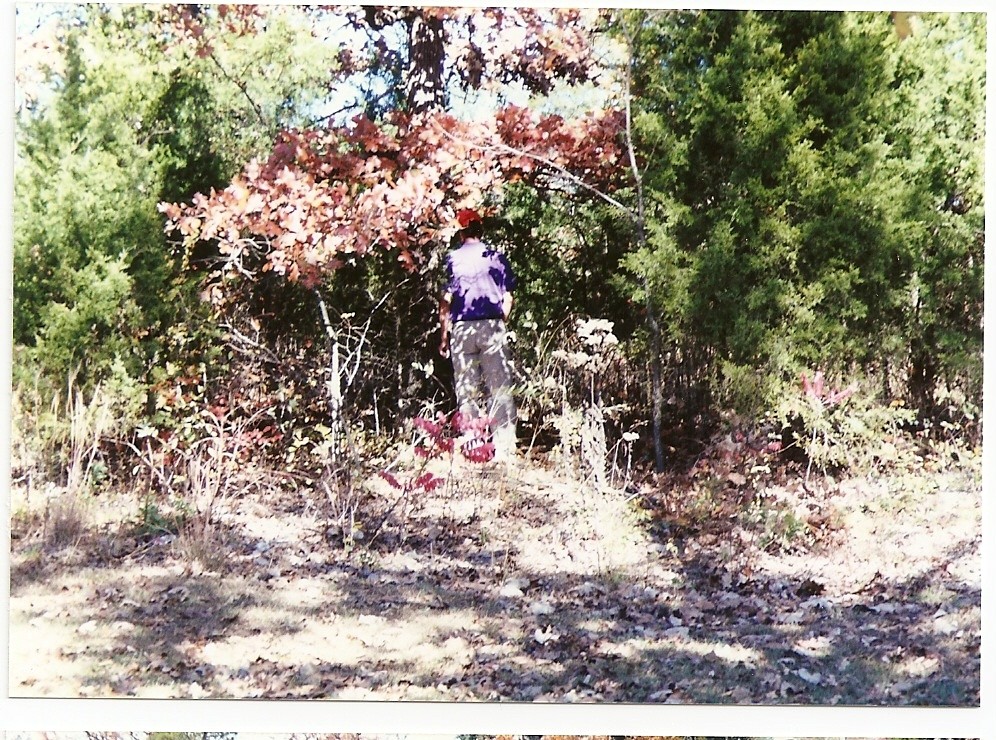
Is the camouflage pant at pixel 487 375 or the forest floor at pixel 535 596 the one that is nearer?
the forest floor at pixel 535 596

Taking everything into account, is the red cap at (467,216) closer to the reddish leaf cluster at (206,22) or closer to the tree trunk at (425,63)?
the tree trunk at (425,63)

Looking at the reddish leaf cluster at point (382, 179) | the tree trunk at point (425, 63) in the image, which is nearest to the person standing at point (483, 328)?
the reddish leaf cluster at point (382, 179)

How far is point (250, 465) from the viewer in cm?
370

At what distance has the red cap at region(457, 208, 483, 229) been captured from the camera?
3682 millimetres

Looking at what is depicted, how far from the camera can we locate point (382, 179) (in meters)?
3.68

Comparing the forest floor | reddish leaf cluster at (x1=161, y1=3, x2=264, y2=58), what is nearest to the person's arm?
the forest floor

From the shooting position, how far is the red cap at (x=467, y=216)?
368cm

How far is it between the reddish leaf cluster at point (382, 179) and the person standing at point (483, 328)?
0.54 feet

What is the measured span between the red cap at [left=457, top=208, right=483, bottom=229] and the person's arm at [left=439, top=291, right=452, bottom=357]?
308 millimetres

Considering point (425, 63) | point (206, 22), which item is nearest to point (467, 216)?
point (425, 63)

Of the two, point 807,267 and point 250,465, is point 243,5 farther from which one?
point 807,267

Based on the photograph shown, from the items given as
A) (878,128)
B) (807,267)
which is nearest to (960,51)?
(878,128)

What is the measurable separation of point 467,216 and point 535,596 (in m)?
1.62

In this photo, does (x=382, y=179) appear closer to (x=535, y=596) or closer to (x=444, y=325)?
(x=444, y=325)
